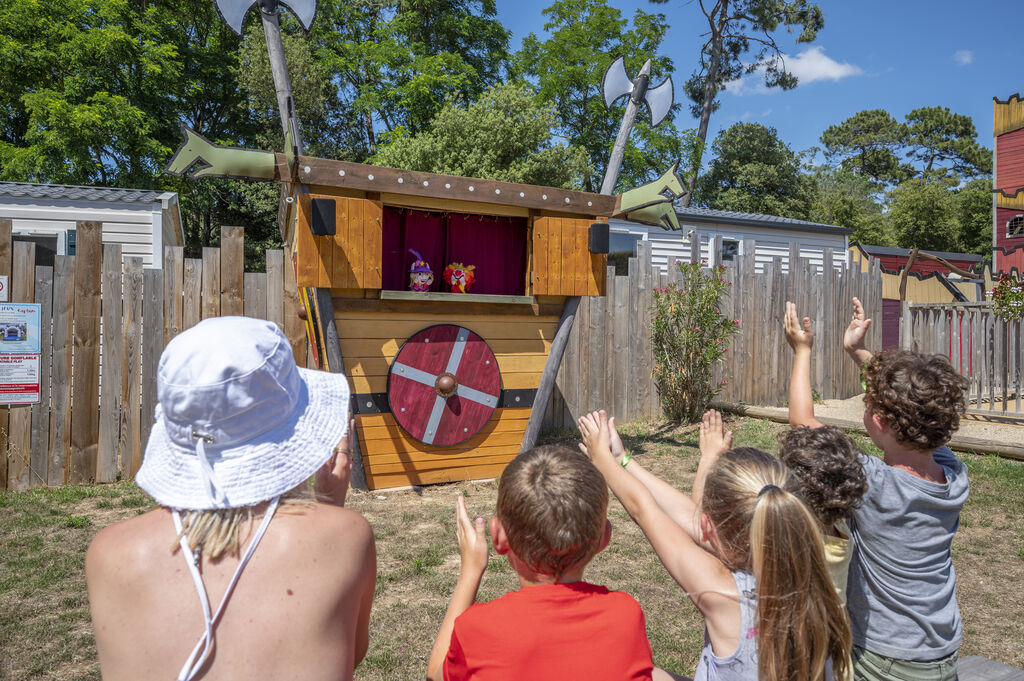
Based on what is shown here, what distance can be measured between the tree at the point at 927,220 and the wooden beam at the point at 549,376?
92.8ft

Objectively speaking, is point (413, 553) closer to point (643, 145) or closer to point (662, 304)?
point (662, 304)

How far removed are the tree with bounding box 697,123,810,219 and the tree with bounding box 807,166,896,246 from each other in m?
1.38

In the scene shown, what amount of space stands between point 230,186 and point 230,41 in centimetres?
493

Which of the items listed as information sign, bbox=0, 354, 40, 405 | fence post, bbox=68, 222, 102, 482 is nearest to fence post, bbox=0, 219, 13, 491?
information sign, bbox=0, 354, 40, 405

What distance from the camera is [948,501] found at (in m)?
1.96

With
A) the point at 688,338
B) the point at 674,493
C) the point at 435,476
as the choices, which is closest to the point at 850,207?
the point at 688,338

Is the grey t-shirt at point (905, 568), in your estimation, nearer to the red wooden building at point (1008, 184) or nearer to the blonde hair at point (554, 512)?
the blonde hair at point (554, 512)

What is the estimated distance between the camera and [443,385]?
5602 millimetres

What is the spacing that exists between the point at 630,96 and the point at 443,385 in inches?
126

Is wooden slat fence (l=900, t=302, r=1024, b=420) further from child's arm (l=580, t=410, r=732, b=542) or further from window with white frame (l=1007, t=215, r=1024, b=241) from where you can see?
window with white frame (l=1007, t=215, r=1024, b=241)

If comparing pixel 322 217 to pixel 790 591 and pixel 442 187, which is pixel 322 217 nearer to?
pixel 442 187

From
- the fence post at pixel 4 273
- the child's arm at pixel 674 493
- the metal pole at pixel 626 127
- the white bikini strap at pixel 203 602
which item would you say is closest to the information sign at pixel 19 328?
the fence post at pixel 4 273

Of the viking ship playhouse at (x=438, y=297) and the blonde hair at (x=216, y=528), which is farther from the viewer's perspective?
the viking ship playhouse at (x=438, y=297)

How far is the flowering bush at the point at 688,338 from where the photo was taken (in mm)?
8195
